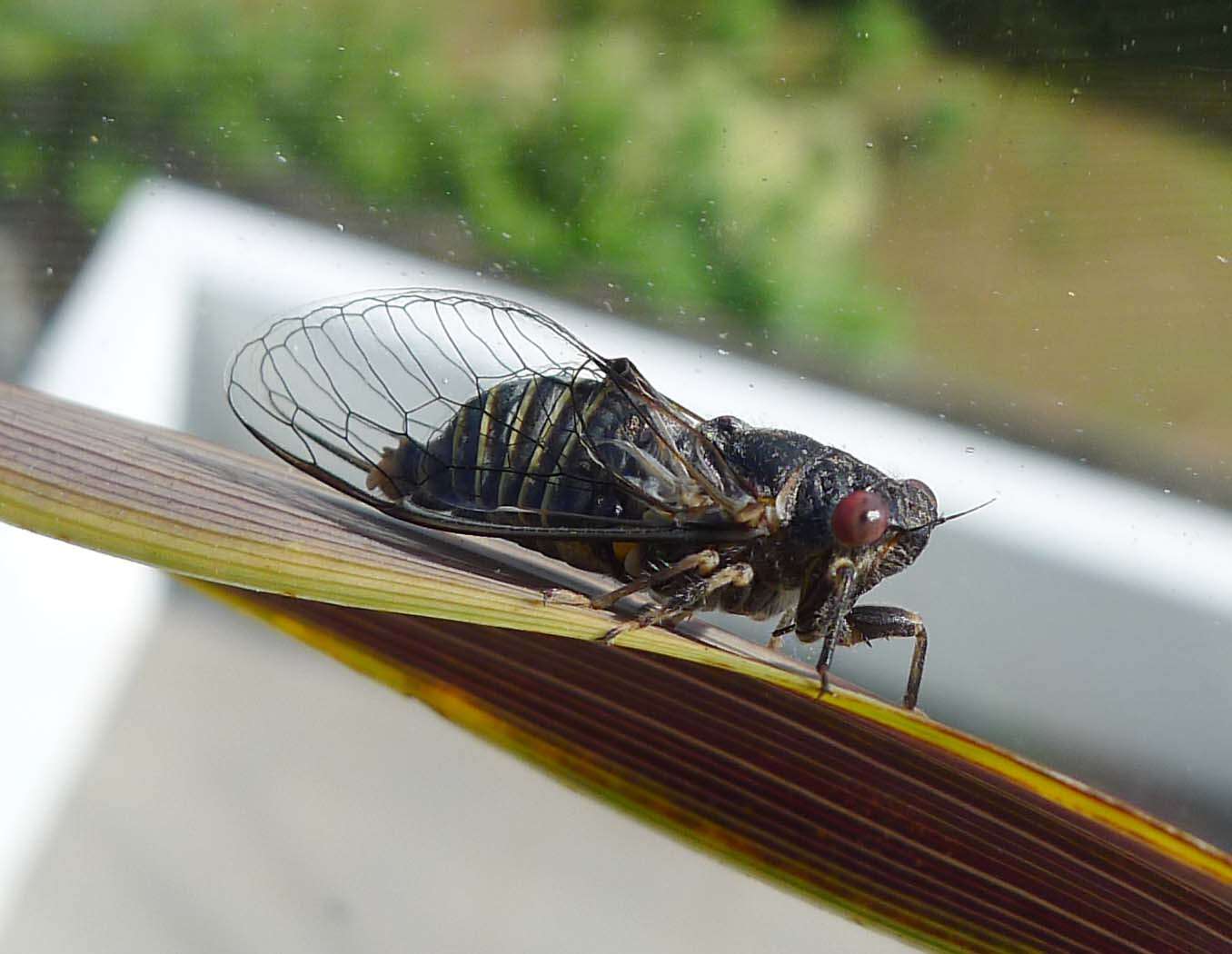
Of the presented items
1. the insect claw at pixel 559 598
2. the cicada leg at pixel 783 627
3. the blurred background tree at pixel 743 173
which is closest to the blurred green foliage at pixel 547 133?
the blurred background tree at pixel 743 173

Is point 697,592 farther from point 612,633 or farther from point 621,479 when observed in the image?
point 612,633

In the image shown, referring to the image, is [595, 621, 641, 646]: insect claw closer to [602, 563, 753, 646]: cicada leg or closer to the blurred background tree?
[602, 563, 753, 646]: cicada leg

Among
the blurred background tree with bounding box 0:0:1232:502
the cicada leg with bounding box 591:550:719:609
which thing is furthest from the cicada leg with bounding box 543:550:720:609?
the blurred background tree with bounding box 0:0:1232:502

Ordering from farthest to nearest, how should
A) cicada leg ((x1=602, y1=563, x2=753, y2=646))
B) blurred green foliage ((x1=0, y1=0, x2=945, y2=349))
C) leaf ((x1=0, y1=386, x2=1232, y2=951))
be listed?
1. blurred green foliage ((x1=0, y1=0, x2=945, y2=349))
2. cicada leg ((x1=602, y1=563, x2=753, y2=646))
3. leaf ((x1=0, y1=386, x2=1232, y2=951))

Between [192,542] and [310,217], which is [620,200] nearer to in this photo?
[310,217]

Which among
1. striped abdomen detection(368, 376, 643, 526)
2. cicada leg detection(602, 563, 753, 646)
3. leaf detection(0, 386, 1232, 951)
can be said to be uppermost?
striped abdomen detection(368, 376, 643, 526)

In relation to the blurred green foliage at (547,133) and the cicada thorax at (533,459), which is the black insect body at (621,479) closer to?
the cicada thorax at (533,459)

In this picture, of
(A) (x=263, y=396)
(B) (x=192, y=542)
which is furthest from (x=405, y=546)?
(A) (x=263, y=396)

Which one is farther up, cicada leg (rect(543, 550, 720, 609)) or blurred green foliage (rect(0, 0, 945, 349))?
blurred green foliage (rect(0, 0, 945, 349))
